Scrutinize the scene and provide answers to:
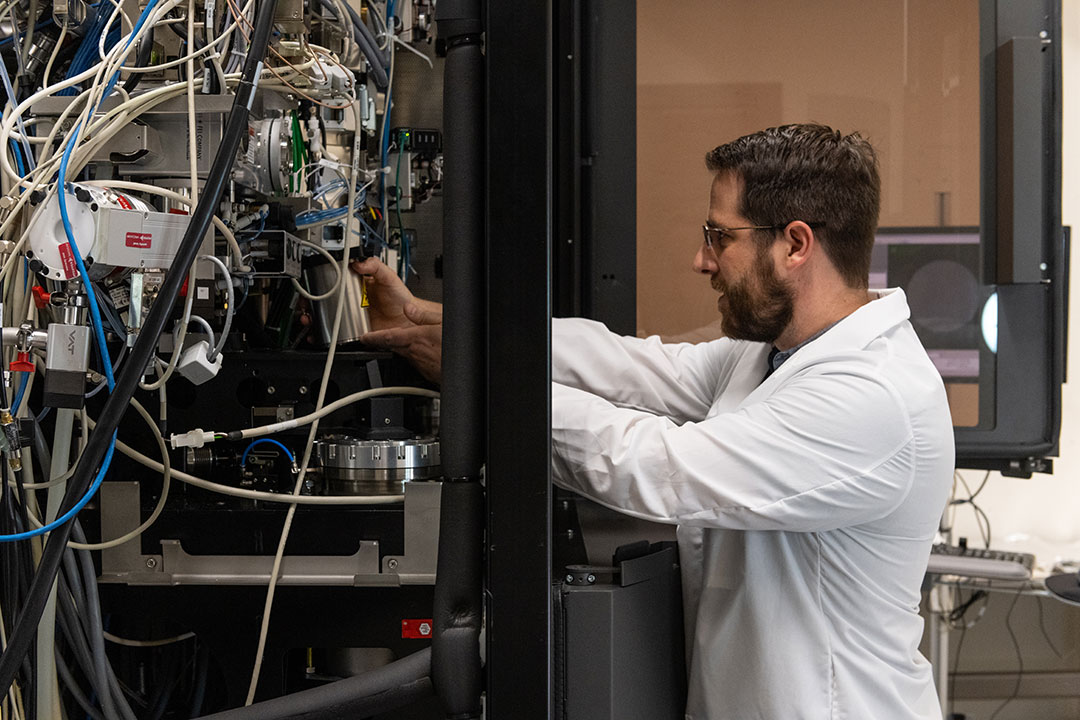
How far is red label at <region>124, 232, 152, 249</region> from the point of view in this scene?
92 centimetres

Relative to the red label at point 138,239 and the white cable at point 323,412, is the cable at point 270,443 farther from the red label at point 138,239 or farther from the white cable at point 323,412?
the red label at point 138,239

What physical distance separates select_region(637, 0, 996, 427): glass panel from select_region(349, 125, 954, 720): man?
17.5 inches

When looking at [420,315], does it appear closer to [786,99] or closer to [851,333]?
[851,333]

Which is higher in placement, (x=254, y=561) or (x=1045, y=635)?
(x=254, y=561)

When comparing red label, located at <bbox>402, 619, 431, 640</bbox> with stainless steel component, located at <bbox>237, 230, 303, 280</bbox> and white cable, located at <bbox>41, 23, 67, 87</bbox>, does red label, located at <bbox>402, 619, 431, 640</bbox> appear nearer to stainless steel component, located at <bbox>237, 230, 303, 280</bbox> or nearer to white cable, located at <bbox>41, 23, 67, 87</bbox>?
stainless steel component, located at <bbox>237, 230, 303, 280</bbox>

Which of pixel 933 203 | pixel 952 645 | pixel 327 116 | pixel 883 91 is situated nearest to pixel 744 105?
pixel 883 91

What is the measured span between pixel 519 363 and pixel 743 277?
0.60 metres

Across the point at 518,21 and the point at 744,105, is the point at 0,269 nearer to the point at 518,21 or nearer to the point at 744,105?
the point at 518,21

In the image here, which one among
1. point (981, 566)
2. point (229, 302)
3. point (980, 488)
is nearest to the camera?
point (229, 302)

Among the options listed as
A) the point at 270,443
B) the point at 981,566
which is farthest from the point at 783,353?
the point at 981,566

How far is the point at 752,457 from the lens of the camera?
3.39ft

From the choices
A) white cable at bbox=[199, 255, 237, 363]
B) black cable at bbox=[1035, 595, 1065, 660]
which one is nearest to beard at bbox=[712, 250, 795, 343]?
white cable at bbox=[199, 255, 237, 363]

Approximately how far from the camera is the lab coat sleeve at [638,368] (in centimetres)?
143

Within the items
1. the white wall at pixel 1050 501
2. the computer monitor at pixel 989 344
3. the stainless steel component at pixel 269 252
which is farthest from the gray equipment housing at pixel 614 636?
the white wall at pixel 1050 501
